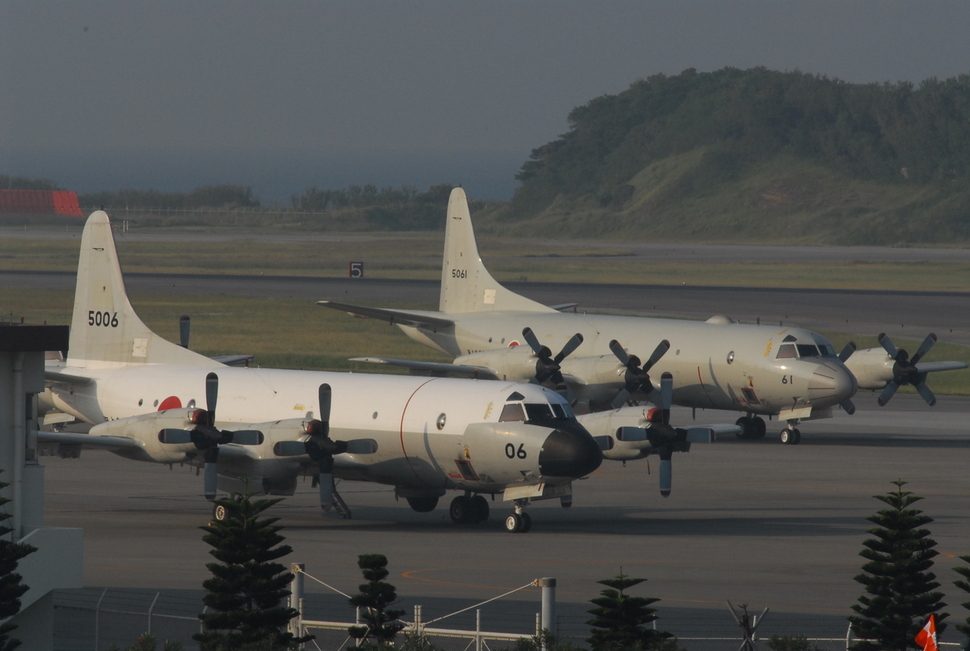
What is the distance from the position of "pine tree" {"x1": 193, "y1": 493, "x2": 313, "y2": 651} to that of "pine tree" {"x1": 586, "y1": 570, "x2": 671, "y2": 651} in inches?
145

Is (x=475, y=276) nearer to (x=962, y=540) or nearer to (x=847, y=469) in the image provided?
(x=847, y=469)

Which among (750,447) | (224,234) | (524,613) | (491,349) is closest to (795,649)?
(524,613)

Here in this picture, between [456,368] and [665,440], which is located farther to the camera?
[456,368]

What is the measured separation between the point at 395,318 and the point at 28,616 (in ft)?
119

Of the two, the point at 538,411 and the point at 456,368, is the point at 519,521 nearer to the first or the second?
the point at 538,411

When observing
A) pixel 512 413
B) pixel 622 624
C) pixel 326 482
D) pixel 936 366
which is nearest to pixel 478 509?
pixel 512 413

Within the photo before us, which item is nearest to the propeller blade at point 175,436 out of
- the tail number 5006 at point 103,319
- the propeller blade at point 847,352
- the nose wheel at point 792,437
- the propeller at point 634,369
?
the tail number 5006 at point 103,319

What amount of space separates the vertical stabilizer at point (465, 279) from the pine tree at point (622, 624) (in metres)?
40.0

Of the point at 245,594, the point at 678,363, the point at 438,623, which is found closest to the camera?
the point at 245,594

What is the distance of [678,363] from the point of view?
49.2m

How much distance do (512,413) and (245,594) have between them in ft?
45.9

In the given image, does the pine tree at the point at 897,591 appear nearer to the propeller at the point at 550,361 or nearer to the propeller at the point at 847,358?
the propeller at the point at 550,361

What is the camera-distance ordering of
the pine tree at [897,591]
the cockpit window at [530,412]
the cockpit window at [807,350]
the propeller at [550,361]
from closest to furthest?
the pine tree at [897,591], the cockpit window at [530,412], the propeller at [550,361], the cockpit window at [807,350]

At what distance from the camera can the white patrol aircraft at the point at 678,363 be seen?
153 feet
